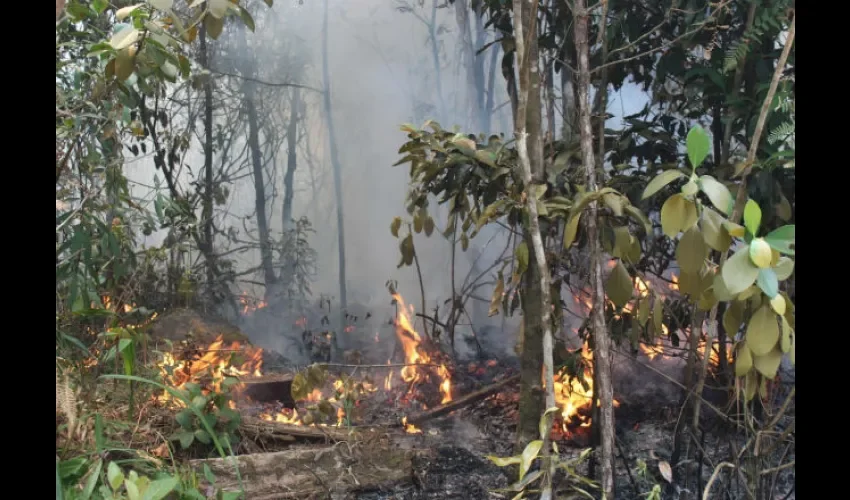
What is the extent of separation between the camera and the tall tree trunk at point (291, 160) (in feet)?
8.85

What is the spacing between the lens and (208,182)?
2826 millimetres

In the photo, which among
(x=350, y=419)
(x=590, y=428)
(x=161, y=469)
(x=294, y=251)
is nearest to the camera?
(x=161, y=469)

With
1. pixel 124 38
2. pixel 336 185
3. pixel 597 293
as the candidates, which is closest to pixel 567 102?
pixel 597 293

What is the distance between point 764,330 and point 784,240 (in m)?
0.16

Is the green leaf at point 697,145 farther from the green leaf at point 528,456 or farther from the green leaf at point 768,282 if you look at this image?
the green leaf at point 528,456

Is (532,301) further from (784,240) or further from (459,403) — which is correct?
(784,240)

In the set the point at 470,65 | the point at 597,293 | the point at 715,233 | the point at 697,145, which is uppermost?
the point at 470,65

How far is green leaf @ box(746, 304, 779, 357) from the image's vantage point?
938 mm

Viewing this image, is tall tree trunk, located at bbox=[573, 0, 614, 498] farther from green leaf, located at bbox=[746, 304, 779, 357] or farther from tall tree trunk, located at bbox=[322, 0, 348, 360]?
tall tree trunk, located at bbox=[322, 0, 348, 360]

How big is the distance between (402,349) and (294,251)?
679mm

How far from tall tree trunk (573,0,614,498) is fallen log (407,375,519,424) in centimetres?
81
